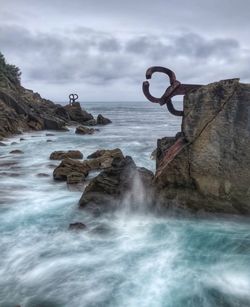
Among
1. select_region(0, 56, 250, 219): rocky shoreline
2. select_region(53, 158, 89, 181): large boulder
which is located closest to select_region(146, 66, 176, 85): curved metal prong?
select_region(0, 56, 250, 219): rocky shoreline

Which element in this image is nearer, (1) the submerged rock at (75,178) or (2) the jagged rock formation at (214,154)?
(2) the jagged rock formation at (214,154)

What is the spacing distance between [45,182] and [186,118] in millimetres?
A: 5498

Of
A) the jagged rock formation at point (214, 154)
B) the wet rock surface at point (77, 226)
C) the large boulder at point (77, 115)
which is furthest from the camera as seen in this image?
the large boulder at point (77, 115)

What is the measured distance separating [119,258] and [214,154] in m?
2.59

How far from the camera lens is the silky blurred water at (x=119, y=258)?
5.09m

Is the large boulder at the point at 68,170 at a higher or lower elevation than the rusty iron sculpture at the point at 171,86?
lower

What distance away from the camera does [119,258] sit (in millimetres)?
6199

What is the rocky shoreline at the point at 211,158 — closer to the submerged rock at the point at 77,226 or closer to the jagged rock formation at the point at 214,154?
the jagged rock formation at the point at 214,154

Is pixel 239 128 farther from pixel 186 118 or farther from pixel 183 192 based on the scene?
pixel 183 192

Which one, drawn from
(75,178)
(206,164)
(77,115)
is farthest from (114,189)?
(77,115)

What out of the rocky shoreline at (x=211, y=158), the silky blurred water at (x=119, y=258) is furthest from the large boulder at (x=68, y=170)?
the rocky shoreline at (x=211, y=158)

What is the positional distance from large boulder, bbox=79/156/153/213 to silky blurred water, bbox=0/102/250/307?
15 cm

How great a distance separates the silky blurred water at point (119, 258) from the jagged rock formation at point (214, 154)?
1.34ft

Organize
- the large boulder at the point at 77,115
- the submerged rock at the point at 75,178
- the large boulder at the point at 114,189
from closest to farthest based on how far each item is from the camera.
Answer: the large boulder at the point at 114,189 → the submerged rock at the point at 75,178 → the large boulder at the point at 77,115
